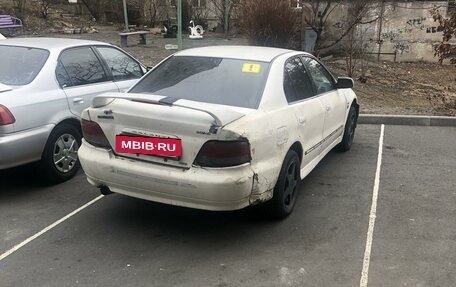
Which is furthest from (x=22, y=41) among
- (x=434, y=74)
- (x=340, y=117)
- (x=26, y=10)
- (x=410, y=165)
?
(x=26, y=10)

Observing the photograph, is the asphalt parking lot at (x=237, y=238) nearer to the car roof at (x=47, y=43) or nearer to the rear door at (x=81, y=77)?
the rear door at (x=81, y=77)

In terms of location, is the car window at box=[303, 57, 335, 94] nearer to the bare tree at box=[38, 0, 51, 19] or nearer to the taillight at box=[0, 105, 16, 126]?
the taillight at box=[0, 105, 16, 126]

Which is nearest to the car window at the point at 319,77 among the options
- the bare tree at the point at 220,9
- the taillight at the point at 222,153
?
the taillight at the point at 222,153

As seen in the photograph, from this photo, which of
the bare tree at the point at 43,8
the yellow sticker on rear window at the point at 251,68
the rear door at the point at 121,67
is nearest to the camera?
the yellow sticker on rear window at the point at 251,68

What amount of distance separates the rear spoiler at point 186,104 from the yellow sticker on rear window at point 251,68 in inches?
30.7

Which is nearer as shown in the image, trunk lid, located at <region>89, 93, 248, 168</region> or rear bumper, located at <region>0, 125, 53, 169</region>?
trunk lid, located at <region>89, 93, 248, 168</region>

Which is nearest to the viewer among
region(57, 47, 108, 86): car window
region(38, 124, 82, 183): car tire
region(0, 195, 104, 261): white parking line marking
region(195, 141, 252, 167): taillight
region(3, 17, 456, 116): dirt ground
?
region(195, 141, 252, 167): taillight

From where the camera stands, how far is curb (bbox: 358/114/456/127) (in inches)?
329

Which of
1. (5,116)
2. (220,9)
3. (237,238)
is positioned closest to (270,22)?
(5,116)

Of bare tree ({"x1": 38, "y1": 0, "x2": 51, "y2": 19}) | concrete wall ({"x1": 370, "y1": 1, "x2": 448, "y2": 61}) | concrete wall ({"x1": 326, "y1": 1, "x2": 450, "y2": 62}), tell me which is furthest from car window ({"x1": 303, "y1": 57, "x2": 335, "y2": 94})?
bare tree ({"x1": 38, "y1": 0, "x2": 51, "y2": 19})

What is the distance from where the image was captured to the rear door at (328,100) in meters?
5.42

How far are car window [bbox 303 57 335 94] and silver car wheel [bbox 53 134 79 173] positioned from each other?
8.90 ft

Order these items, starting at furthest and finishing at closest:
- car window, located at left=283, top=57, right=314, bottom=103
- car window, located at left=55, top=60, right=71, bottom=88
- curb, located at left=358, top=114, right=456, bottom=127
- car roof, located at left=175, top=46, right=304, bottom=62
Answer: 1. curb, located at left=358, top=114, right=456, bottom=127
2. car window, located at left=55, top=60, right=71, bottom=88
3. car roof, located at left=175, top=46, right=304, bottom=62
4. car window, located at left=283, top=57, right=314, bottom=103

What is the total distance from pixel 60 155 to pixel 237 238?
232cm
